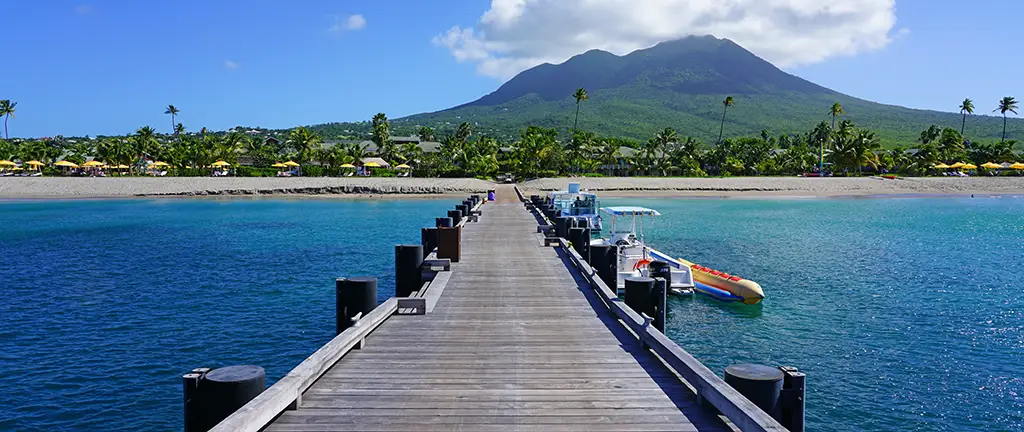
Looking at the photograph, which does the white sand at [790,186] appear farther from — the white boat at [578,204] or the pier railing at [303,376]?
the pier railing at [303,376]

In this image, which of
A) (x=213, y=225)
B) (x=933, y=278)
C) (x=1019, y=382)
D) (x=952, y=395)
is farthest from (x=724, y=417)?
(x=213, y=225)

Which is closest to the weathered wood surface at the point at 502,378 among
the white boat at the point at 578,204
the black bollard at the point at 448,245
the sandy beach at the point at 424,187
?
the black bollard at the point at 448,245

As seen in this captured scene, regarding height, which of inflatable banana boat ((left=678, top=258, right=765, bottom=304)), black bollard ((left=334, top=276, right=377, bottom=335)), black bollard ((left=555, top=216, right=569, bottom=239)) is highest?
black bollard ((left=555, top=216, right=569, bottom=239))

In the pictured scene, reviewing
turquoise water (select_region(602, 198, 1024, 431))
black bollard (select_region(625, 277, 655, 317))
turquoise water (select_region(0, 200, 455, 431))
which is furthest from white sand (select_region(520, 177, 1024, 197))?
black bollard (select_region(625, 277, 655, 317))

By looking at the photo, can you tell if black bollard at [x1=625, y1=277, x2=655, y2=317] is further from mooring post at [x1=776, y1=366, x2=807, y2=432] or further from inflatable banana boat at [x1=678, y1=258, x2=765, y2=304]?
inflatable banana boat at [x1=678, y1=258, x2=765, y2=304]

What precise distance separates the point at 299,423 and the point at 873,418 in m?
8.67

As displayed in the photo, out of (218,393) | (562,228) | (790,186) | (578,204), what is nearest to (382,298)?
(562,228)

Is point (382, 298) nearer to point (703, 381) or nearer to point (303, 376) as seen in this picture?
point (303, 376)

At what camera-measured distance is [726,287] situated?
61.0 feet

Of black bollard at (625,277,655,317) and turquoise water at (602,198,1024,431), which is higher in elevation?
black bollard at (625,277,655,317)

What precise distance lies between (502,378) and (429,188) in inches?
2625

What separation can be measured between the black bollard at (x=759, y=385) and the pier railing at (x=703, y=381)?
0.12 m

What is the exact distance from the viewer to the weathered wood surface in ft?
19.9

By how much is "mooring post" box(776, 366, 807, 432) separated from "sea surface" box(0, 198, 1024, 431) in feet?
14.2
